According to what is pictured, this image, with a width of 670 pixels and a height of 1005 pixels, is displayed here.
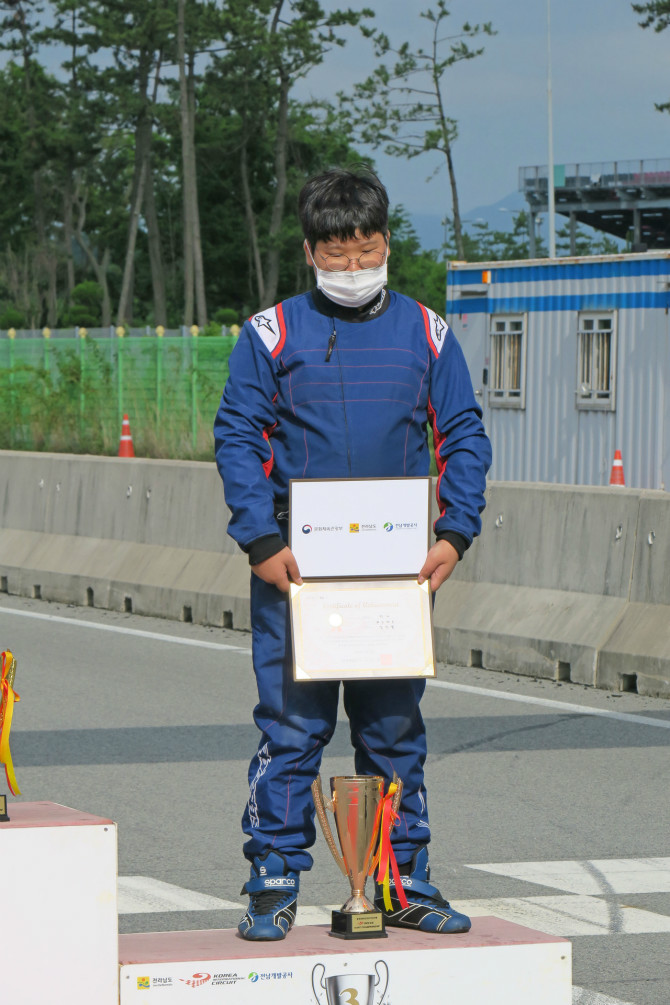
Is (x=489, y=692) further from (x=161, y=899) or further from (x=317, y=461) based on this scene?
→ (x=317, y=461)

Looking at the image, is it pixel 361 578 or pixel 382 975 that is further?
pixel 361 578

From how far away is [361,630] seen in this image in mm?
4109

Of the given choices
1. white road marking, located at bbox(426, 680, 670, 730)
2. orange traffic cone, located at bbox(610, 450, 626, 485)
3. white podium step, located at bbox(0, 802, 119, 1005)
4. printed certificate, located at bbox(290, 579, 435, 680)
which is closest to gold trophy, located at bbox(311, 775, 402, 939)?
printed certificate, located at bbox(290, 579, 435, 680)

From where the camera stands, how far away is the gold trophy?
12.5ft

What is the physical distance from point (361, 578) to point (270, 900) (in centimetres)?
80

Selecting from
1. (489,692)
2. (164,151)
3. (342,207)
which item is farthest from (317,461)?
(164,151)

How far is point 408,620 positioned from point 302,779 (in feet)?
1.66

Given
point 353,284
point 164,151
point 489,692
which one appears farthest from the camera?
point 164,151

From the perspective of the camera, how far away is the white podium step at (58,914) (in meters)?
3.58

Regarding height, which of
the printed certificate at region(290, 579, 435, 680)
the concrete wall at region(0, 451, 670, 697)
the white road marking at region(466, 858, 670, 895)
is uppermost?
the printed certificate at region(290, 579, 435, 680)

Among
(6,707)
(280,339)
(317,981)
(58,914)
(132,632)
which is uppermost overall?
(280,339)

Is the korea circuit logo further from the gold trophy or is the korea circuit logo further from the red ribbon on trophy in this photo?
the red ribbon on trophy

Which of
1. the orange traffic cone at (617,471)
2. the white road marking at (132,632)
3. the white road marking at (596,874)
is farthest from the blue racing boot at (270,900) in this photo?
the orange traffic cone at (617,471)

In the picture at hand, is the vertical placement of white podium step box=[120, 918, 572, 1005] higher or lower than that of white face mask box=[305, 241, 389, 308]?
lower
